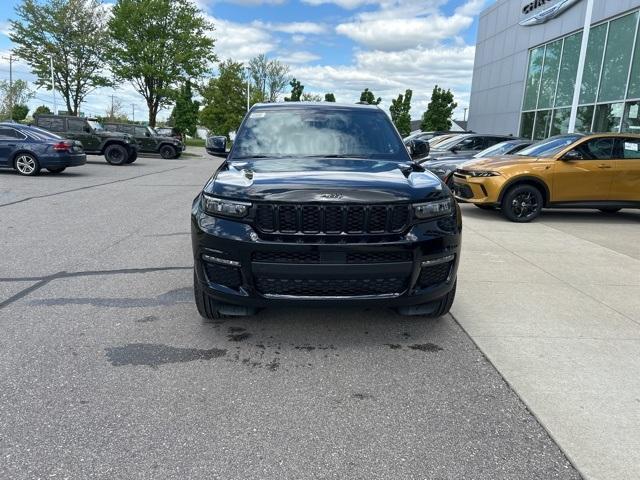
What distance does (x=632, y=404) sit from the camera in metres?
2.80

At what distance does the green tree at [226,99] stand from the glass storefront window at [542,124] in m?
40.8

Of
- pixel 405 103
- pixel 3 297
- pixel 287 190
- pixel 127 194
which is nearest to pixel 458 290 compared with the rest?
pixel 287 190

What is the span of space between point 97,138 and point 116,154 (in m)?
1.13

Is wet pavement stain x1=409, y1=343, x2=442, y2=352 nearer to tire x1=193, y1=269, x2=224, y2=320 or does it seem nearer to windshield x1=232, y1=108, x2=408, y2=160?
tire x1=193, y1=269, x2=224, y2=320

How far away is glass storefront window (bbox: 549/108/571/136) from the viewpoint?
66.2 ft

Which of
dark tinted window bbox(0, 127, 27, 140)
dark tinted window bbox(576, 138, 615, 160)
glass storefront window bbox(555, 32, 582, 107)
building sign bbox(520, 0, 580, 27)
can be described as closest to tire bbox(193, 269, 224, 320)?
dark tinted window bbox(576, 138, 615, 160)

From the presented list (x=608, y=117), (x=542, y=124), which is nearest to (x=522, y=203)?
(x=608, y=117)

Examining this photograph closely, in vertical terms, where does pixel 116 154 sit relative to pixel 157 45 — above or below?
below

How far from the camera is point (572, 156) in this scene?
348 inches

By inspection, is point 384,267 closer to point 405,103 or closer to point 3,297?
point 3,297

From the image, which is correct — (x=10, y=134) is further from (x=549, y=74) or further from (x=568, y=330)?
(x=549, y=74)

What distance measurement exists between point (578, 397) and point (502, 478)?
1.01m

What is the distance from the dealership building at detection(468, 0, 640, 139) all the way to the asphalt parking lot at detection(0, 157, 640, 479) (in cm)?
1316

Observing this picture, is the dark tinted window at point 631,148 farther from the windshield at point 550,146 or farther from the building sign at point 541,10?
the building sign at point 541,10
